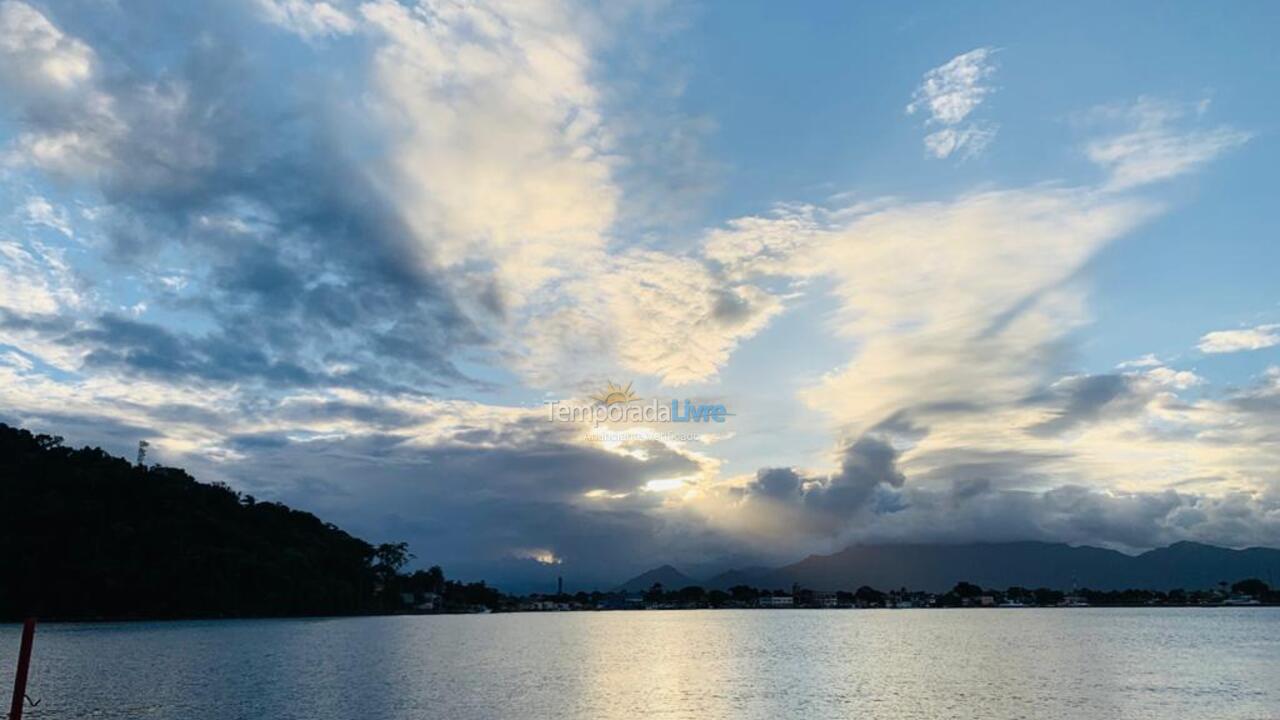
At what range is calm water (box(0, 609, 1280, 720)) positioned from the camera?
64.9 meters

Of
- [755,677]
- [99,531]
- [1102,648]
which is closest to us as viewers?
[755,677]

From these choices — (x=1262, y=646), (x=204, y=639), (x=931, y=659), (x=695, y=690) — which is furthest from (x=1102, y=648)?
(x=204, y=639)

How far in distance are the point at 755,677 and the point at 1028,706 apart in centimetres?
2939

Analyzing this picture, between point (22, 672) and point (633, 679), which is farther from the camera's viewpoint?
point (633, 679)

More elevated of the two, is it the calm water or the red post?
the red post

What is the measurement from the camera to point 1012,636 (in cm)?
16788

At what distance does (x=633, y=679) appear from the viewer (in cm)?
8769

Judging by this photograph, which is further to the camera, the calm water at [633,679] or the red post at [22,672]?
the calm water at [633,679]

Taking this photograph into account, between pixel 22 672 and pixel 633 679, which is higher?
pixel 22 672

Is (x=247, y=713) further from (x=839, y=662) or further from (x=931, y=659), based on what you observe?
(x=931, y=659)

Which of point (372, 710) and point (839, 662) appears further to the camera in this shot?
point (839, 662)

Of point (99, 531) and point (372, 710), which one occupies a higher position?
point (99, 531)

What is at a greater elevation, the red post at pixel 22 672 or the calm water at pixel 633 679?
the red post at pixel 22 672

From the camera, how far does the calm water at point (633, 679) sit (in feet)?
213
